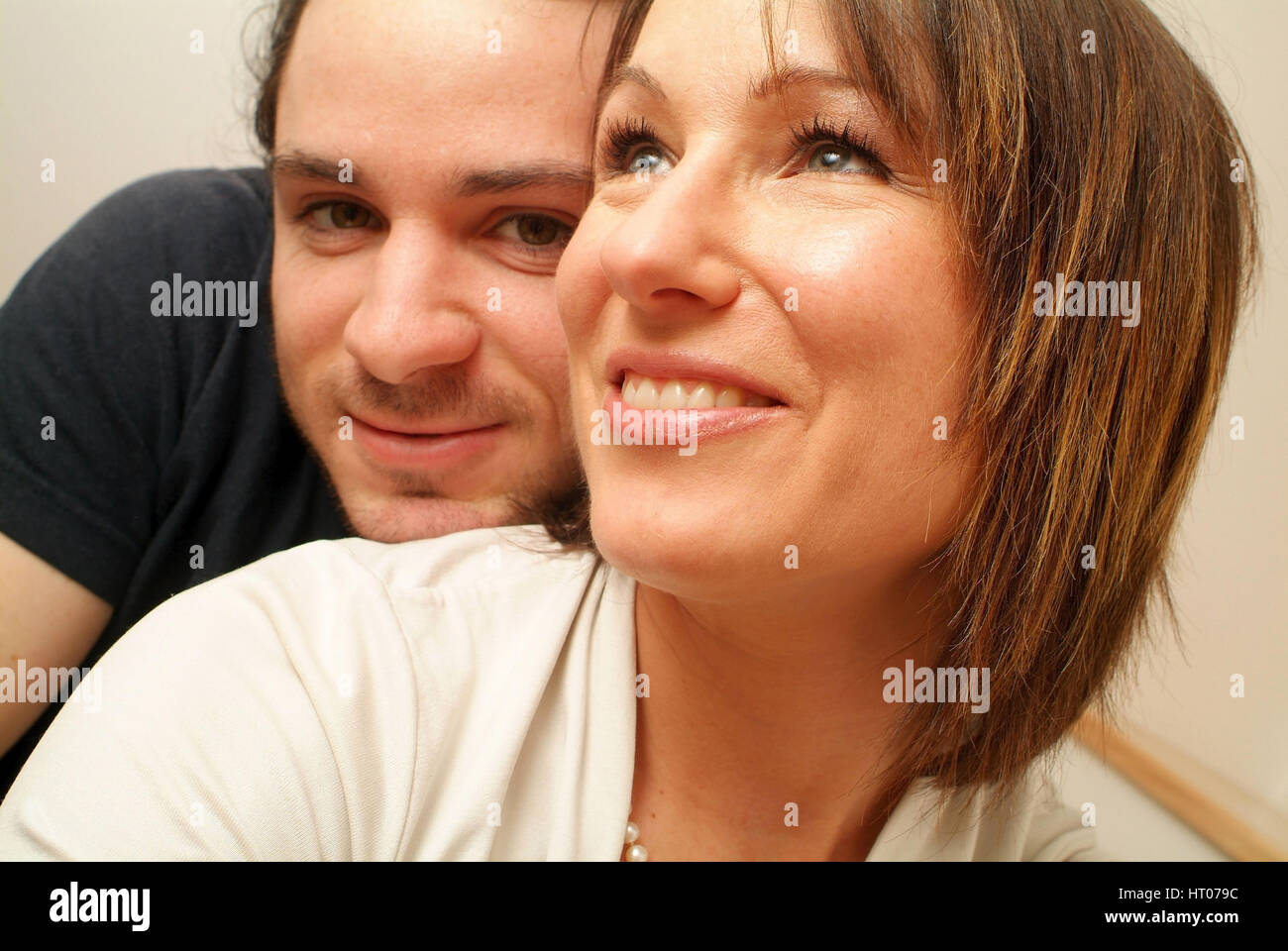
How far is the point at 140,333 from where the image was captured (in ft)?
2.95

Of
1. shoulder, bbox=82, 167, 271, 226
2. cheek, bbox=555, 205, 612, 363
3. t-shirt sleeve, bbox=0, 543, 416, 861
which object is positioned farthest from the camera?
shoulder, bbox=82, 167, 271, 226

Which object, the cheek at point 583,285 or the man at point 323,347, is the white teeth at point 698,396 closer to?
the cheek at point 583,285

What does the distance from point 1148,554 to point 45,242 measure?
3.26ft

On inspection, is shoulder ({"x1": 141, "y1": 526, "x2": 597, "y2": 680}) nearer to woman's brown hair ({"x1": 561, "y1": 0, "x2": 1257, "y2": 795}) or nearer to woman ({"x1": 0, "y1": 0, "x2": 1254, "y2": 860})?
woman ({"x1": 0, "y1": 0, "x2": 1254, "y2": 860})

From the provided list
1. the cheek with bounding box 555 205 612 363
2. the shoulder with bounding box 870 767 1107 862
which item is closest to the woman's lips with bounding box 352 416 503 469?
the cheek with bounding box 555 205 612 363

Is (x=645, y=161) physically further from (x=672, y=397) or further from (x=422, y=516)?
(x=422, y=516)

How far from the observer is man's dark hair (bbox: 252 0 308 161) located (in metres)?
0.95

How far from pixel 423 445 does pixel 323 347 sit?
13 cm

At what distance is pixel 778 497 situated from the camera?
54cm

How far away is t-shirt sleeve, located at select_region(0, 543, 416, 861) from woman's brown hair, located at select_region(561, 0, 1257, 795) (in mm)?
381

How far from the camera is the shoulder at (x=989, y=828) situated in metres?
0.71

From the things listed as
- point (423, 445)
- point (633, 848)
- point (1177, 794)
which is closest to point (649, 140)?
point (423, 445)

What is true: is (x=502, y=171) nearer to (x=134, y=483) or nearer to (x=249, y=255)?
(x=249, y=255)
